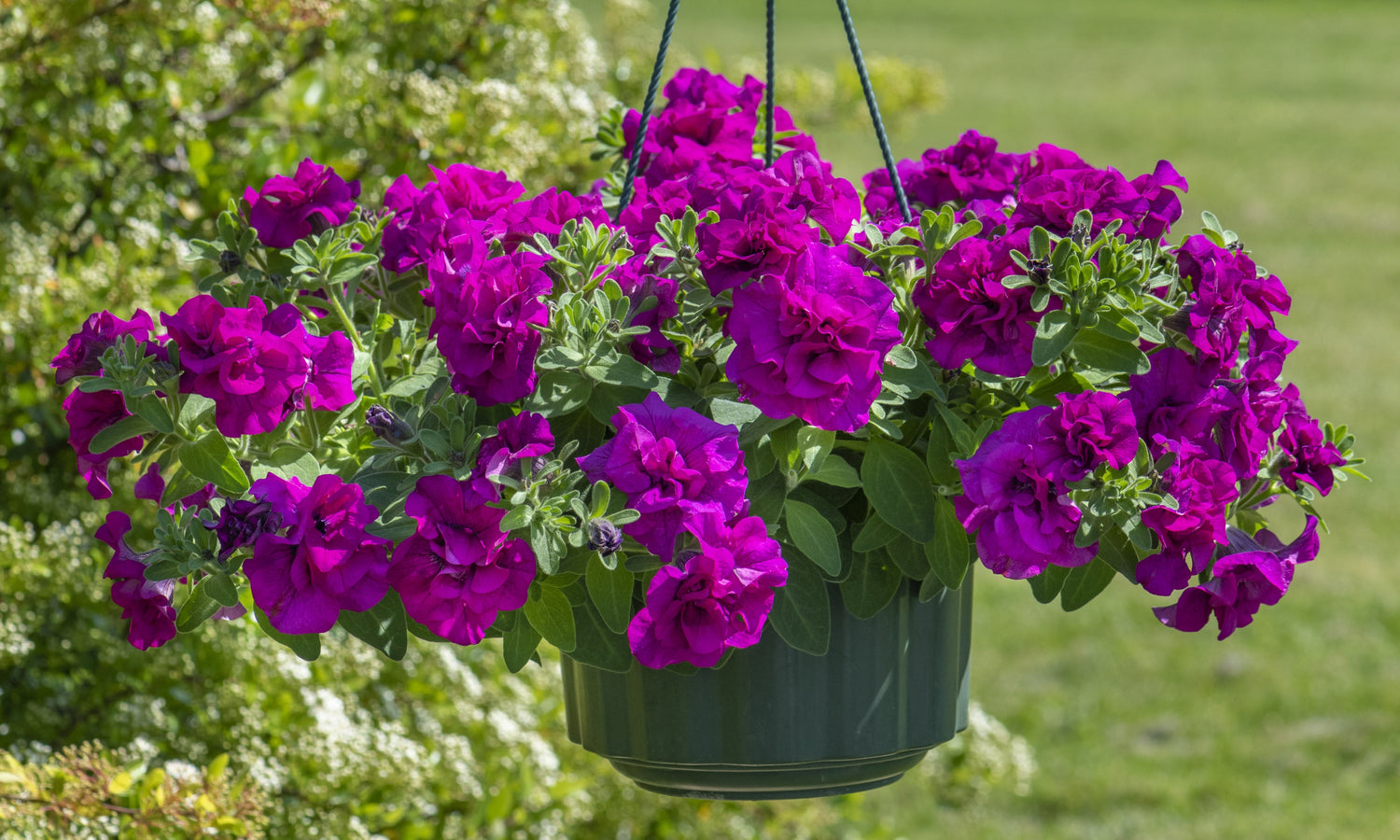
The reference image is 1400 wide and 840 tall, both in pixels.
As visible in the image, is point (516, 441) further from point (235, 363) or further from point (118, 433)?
point (118, 433)

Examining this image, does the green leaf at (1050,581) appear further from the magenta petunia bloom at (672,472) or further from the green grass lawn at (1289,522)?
the green grass lawn at (1289,522)

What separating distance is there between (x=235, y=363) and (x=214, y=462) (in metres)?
0.12

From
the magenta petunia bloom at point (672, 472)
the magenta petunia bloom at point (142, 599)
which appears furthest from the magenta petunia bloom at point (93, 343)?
the magenta petunia bloom at point (672, 472)

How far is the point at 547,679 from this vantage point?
2344 millimetres

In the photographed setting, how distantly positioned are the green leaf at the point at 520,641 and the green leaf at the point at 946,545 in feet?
1.09

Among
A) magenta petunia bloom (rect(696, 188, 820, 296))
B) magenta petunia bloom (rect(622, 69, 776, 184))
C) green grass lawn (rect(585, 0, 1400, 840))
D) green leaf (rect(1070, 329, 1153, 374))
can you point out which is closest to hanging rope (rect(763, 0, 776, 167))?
magenta petunia bloom (rect(622, 69, 776, 184))

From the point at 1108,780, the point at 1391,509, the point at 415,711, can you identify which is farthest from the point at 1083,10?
the point at 415,711

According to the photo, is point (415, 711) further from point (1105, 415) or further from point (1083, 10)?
point (1083, 10)

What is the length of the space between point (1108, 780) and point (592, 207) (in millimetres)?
2945

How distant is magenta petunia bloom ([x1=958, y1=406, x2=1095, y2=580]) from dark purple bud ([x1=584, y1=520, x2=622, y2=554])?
27 centimetres

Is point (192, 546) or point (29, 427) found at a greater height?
point (29, 427)

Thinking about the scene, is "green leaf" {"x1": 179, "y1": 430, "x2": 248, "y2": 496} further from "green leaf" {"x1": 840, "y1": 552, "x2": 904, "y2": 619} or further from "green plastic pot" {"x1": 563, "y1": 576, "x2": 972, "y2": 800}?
"green leaf" {"x1": 840, "y1": 552, "x2": 904, "y2": 619}

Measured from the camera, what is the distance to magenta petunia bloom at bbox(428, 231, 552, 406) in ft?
3.31

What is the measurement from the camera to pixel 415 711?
6.75 feet
